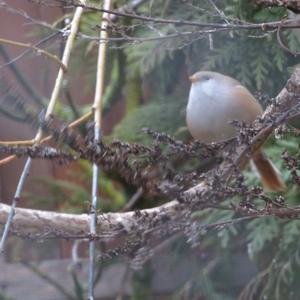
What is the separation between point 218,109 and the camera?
1.78 m

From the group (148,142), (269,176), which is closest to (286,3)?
(269,176)

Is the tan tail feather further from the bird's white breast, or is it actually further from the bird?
the bird's white breast

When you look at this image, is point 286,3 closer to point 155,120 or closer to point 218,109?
point 218,109

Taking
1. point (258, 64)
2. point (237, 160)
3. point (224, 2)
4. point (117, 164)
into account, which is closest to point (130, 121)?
point (258, 64)

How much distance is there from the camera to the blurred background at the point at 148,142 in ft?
6.75

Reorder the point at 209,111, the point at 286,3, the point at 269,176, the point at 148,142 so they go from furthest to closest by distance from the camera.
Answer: the point at 148,142 < the point at 269,176 < the point at 209,111 < the point at 286,3

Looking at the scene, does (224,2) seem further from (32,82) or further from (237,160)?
(32,82)

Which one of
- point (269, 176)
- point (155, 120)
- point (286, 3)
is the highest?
point (286, 3)

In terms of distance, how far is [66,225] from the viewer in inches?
63.8

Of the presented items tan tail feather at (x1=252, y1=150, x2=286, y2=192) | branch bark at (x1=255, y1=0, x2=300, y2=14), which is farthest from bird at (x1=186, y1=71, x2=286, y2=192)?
branch bark at (x1=255, y1=0, x2=300, y2=14)

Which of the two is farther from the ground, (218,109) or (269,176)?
(218,109)

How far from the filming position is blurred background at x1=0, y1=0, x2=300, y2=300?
81.0 inches

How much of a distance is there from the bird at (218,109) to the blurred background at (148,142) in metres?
0.09

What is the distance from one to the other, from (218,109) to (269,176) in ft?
0.79
